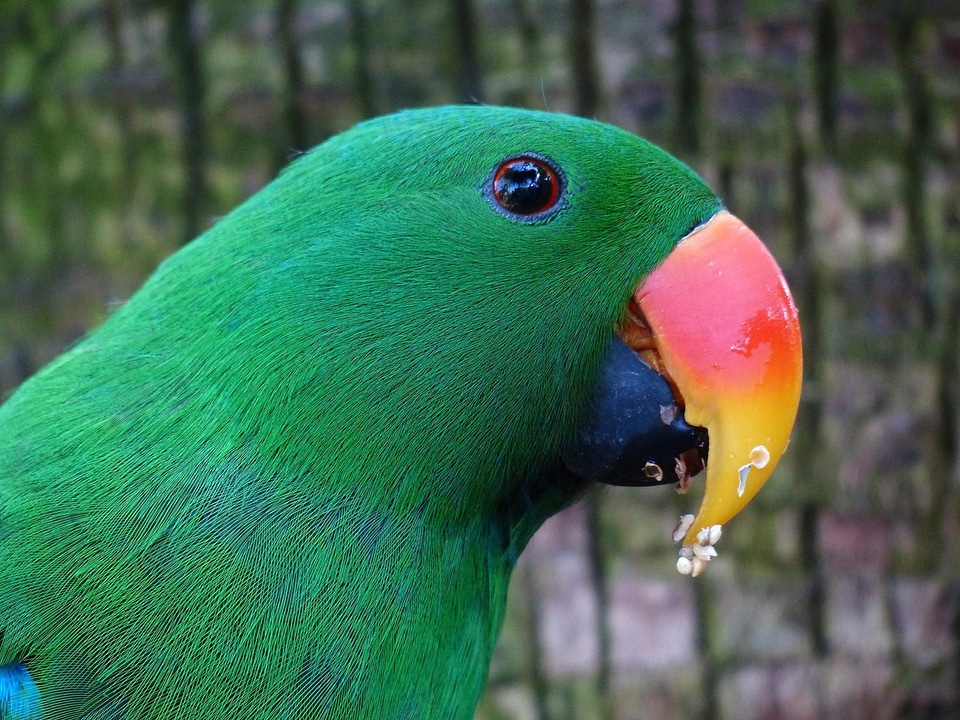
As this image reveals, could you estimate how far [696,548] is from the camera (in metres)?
1.59

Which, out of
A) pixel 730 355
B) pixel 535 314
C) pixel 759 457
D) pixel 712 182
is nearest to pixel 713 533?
pixel 759 457

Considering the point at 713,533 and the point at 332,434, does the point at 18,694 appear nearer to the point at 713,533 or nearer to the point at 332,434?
the point at 332,434

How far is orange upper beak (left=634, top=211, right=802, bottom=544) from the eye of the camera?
1464mm

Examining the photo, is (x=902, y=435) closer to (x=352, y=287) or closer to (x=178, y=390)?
(x=352, y=287)

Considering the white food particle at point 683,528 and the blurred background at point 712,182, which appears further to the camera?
the blurred background at point 712,182

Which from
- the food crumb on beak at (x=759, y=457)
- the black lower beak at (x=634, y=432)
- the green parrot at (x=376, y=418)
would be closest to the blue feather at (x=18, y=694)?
the green parrot at (x=376, y=418)

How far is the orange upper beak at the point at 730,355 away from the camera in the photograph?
146cm

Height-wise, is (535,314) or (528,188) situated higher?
(528,188)

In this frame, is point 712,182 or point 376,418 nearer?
point 376,418

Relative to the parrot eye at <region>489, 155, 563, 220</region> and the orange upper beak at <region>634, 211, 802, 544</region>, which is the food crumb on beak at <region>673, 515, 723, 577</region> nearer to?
the orange upper beak at <region>634, 211, 802, 544</region>

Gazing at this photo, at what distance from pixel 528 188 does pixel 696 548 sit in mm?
693

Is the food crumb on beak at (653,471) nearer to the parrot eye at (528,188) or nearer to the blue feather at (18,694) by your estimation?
the parrot eye at (528,188)

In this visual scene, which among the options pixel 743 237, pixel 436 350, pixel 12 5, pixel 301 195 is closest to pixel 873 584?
pixel 743 237

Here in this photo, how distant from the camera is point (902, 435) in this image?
8.64 feet
